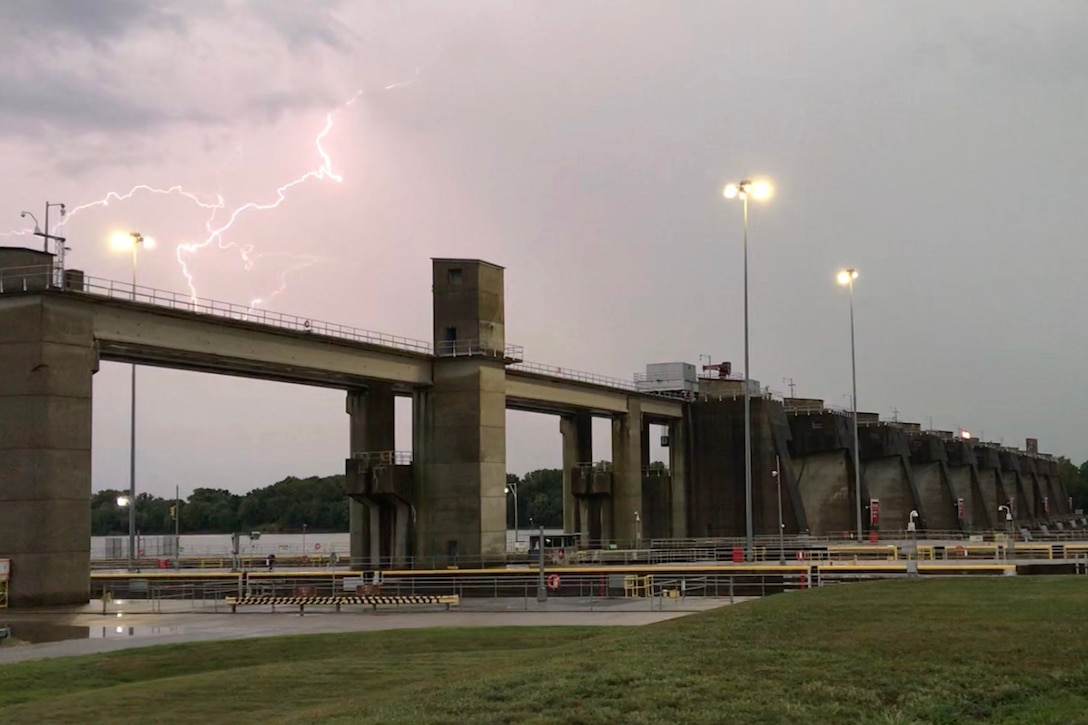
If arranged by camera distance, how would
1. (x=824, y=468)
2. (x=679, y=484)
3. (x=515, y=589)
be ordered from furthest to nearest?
(x=824, y=468), (x=679, y=484), (x=515, y=589)

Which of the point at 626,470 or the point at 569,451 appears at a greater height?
the point at 569,451

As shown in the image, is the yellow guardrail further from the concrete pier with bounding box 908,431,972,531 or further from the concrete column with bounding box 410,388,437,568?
the concrete pier with bounding box 908,431,972,531

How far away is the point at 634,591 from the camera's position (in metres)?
46.6

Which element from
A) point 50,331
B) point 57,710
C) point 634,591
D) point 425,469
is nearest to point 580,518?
point 425,469

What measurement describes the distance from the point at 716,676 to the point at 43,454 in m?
37.0

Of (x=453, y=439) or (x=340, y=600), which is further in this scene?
(x=453, y=439)

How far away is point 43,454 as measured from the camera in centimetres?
4375

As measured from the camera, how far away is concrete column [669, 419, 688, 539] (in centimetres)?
9569

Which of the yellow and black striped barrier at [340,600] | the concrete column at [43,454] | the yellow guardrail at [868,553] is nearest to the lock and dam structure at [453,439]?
the concrete column at [43,454]

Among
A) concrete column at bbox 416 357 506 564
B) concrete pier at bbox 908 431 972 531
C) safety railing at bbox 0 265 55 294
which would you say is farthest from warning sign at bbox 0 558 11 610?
concrete pier at bbox 908 431 972 531

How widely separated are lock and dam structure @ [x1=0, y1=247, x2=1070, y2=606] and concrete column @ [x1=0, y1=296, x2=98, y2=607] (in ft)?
0.20

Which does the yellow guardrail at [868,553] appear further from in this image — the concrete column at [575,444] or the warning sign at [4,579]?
the warning sign at [4,579]

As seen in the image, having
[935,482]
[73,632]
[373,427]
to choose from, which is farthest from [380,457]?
[935,482]

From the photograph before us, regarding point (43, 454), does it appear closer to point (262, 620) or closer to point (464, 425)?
point (262, 620)
